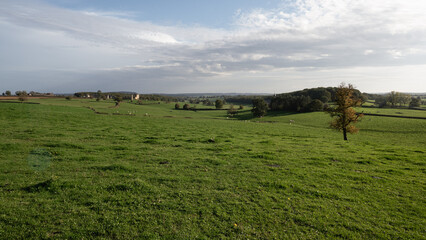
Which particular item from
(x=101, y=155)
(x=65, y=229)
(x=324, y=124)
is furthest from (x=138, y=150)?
(x=324, y=124)

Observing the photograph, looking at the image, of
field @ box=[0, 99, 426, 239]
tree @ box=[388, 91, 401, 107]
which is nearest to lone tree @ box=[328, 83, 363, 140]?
field @ box=[0, 99, 426, 239]

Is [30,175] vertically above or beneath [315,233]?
above

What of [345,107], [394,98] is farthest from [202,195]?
[394,98]

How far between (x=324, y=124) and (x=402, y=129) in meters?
17.7

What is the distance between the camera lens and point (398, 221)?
891 centimetres

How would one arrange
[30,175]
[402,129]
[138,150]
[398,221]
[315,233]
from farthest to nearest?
[402,129] < [138,150] < [30,175] < [398,221] < [315,233]

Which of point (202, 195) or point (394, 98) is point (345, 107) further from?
point (394, 98)

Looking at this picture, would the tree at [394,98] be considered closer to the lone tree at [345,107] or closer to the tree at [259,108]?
the tree at [259,108]

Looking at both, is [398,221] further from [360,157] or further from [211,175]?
[360,157]

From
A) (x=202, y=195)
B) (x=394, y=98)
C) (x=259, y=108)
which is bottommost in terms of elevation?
(x=202, y=195)

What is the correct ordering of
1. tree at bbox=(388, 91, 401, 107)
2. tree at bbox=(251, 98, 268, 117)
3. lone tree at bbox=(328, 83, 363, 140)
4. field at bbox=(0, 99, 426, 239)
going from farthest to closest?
tree at bbox=(388, 91, 401, 107)
tree at bbox=(251, 98, 268, 117)
lone tree at bbox=(328, 83, 363, 140)
field at bbox=(0, 99, 426, 239)

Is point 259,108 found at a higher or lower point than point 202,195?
higher

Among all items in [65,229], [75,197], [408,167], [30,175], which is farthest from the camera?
[408,167]

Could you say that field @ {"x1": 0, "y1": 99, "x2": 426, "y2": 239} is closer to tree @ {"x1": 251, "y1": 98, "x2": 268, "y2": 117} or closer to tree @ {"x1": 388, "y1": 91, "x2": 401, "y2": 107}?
tree @ {"x1": 251, "y1": 98, "x2": 268, "y2": 117}
